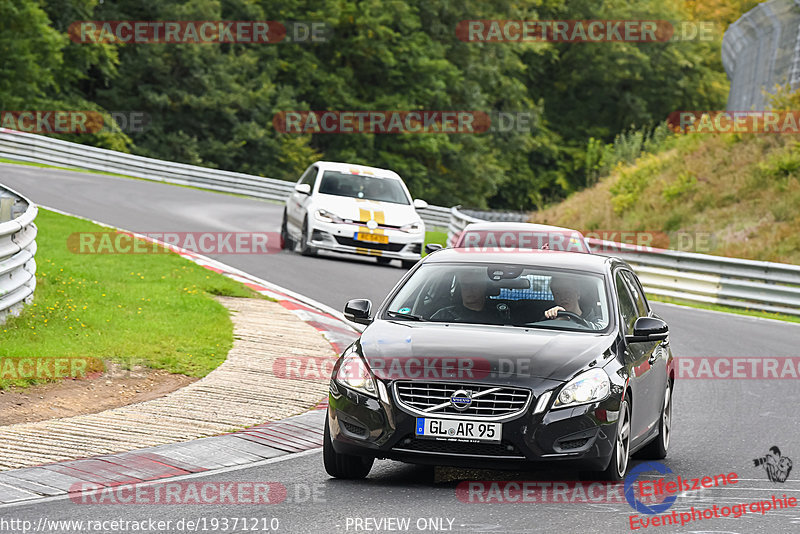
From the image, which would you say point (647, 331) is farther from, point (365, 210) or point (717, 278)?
point (717, 278)

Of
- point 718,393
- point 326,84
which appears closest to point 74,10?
point 326,84

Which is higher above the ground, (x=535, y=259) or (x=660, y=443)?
(x=535, y=259)

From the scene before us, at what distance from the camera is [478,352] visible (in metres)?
7.66

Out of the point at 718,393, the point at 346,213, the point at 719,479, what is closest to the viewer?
the point at 719,479

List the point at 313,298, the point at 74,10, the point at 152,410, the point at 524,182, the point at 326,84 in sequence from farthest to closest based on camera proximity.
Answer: the point at 524,182
the point at 326,84
the point at 74,10
the point at 313,298
the point at 152,410

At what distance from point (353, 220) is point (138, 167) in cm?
1900

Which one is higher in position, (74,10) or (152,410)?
(74,10)

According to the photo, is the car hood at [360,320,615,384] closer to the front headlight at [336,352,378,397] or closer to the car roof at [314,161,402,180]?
the front headlight at [336,352,378,397]

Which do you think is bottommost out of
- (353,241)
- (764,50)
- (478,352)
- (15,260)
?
(353,241)

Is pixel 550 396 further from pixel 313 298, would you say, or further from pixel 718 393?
pixel 313 298

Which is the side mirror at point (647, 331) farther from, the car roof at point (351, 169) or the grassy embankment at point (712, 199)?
the grassy embankment at point (712, 199)

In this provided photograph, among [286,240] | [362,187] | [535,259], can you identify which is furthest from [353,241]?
[535,259]

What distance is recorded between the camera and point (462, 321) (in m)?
8.46

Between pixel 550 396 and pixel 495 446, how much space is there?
1.44 ft
